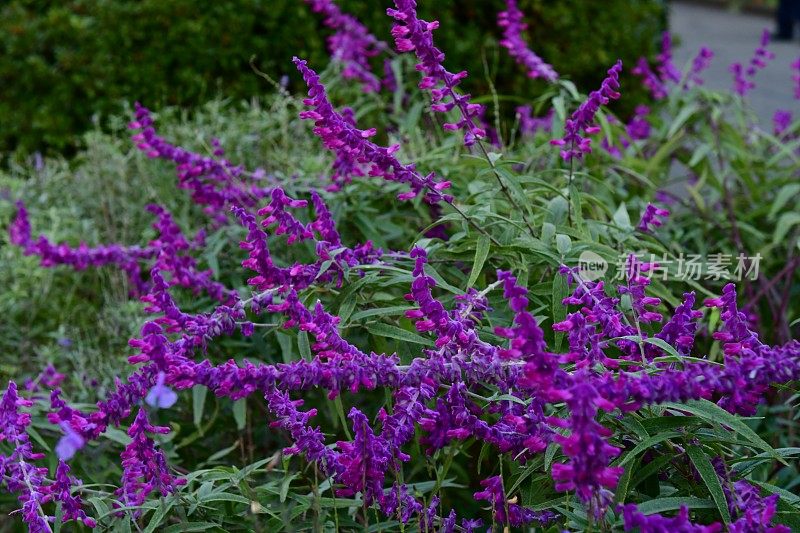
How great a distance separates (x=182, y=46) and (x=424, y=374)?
4790mm

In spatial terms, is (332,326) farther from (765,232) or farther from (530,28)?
(530,28)

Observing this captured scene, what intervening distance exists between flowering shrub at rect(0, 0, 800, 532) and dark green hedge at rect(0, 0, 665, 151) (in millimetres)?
2807

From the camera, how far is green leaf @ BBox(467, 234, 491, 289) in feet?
7.39

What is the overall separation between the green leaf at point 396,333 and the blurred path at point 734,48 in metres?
7.32

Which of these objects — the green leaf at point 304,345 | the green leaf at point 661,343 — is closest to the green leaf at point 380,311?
the green leaf at point 304,345

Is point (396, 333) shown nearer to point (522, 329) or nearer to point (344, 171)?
point (522, 329)

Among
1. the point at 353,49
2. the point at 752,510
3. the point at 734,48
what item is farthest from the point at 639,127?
the point at 734,48

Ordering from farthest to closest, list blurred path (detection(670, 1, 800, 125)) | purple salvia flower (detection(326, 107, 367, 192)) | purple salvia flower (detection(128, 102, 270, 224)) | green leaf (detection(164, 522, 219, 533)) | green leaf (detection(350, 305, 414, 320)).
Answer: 1. blurred path (detection(670, 1, 800, 125))
2. purple salvia flower (detection(128, 102, 270, 224))
3. purple salvia flower (detection(326, 107, 367, 192))
4. green leaf (detection(350, 305, 414, 320))
5. green leaf (detection(164, 522, 219, 533))

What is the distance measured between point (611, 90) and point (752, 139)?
2790mm

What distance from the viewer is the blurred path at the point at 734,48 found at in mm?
10758

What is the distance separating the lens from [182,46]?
20.0 ft

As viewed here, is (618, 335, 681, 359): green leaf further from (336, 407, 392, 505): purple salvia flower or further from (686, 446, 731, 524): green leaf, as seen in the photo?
(336, 407, 392, 505): purple salvia flower

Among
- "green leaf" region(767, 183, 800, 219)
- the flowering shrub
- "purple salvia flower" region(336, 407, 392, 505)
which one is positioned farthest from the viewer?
"green leaf" region(767, 183, 800, 219)

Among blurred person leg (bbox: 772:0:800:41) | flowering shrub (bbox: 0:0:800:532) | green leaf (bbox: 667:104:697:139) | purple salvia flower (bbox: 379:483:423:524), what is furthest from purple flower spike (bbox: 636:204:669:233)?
blurred person leg (bbox: 772:0:800:41)
